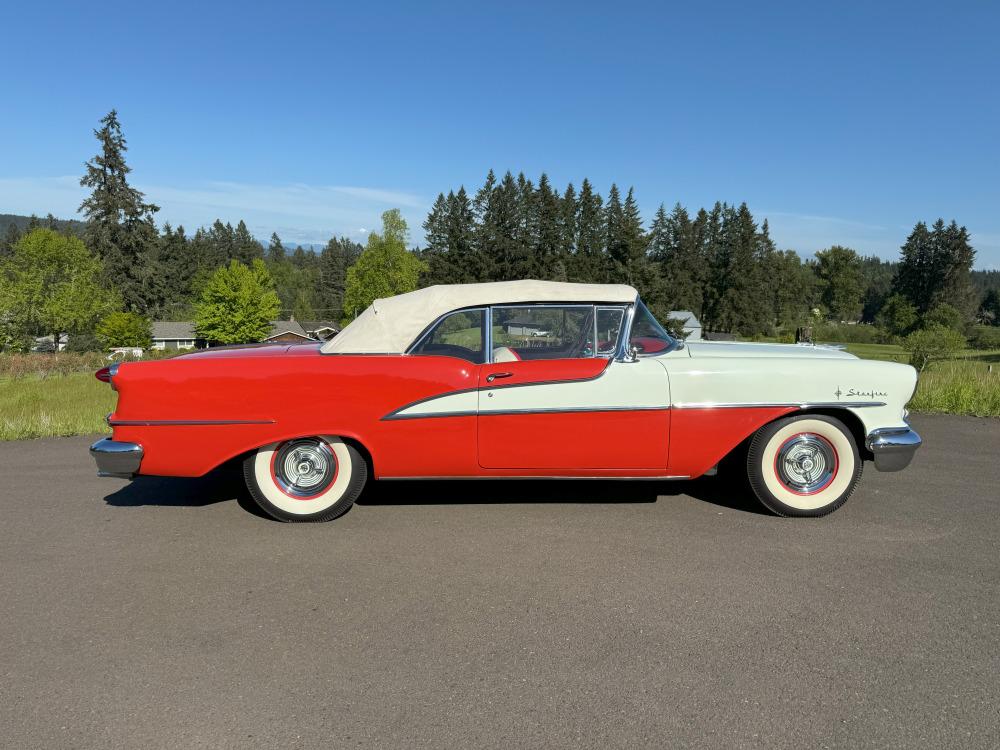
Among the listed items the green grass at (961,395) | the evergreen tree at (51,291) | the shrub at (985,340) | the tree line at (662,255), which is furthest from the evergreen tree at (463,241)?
the green grass at (961,395)

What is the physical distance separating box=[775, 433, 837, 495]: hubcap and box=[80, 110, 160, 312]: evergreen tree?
201 feet

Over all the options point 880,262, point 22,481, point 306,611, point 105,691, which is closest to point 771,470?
point 306,611

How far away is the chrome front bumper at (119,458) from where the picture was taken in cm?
422

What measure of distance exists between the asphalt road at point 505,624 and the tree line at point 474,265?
2080 inches

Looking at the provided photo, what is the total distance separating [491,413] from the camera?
4203mm

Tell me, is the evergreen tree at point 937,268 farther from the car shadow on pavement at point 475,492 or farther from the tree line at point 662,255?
the car shadow on pavement at point 475,492

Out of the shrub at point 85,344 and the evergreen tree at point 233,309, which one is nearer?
the shrub at point 85,344

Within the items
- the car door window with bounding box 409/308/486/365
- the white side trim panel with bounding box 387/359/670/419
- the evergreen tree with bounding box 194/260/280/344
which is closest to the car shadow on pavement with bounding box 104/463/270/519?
the white side trim panel with bounding box 387/359/670/419

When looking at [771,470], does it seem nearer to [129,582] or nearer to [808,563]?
[808,563]

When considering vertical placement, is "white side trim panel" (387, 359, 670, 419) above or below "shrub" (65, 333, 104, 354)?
above

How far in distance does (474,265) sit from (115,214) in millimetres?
32945

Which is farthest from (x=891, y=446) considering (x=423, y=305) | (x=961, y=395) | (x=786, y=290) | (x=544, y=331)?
(x=786, y=290)

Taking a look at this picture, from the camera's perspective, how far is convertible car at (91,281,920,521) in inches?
166

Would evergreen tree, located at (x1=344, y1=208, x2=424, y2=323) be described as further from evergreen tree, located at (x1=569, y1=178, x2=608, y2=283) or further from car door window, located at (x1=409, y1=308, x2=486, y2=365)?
car door window, located at (x1=409, y1=308, x2=486, y2=365)
